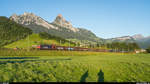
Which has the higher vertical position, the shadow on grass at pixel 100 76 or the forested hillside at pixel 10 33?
the forested hillside at pixel 10 33

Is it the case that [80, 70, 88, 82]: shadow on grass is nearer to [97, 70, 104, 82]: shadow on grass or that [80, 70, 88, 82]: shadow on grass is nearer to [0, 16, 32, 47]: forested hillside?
[97, 70, 104, 82]: shadow on grass

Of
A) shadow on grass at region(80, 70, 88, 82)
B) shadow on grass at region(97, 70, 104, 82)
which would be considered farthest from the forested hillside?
shadow on grass at region(97, 70, 104, 82)

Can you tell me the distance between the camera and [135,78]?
55.0ft

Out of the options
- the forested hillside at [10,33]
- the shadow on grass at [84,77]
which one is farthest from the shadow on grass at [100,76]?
the forested hillside at [10,33]

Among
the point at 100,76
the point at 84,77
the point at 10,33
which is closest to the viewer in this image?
the point at 84,77

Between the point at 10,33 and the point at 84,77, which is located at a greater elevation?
the point at 10,33

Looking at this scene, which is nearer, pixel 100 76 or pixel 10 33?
pixel 100 76

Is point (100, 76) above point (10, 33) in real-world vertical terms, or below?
below

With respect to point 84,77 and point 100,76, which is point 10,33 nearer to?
point 84,77

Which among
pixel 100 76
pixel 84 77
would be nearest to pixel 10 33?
→ pixel 84 77

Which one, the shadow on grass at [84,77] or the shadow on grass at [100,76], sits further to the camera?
the shadow on grass at [100,76]

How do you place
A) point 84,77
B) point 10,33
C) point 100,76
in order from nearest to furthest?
point 84,77
point 100,76
point 10,33

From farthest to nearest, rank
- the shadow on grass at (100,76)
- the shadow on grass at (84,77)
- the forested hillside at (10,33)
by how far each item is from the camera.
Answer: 1. the forested hillside at (10,33)
2. the shadow on grass at (100,76)
3. the shadow on grass at (84,77)

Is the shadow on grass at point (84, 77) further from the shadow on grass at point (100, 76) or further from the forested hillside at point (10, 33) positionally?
the forested hillside at point (10, 33)
